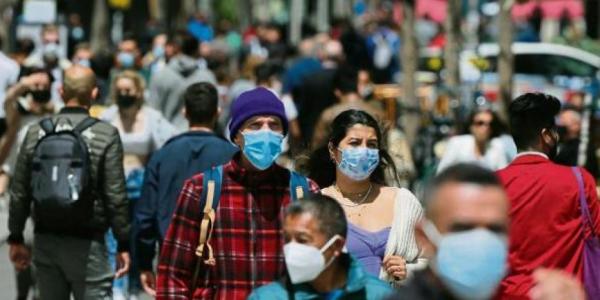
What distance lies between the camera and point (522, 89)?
26984mm

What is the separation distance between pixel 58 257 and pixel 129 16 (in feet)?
171

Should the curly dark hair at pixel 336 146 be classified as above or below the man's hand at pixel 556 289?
above

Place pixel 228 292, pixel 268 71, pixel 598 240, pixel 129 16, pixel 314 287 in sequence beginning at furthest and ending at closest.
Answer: pixel 129 16, pixel 268 71, pixel 598 240, pixel 228 292, pixel 314 287

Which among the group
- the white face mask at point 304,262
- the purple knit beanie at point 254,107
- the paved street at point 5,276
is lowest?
the paved street at point 5,276

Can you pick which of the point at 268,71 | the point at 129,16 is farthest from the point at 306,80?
the point at 129,16

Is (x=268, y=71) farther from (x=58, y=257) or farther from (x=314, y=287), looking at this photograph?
(x=314, y=287)

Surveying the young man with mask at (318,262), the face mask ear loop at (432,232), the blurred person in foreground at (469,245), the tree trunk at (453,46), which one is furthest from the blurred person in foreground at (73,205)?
the tree trunk at (453,46)

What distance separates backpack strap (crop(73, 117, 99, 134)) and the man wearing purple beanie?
7.29ft

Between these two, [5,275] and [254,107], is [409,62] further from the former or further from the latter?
[254,107]

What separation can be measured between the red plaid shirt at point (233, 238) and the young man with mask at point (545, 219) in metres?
0.95

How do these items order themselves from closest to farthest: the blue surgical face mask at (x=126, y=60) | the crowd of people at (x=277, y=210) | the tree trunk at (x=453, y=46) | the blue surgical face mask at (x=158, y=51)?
the crowd of people at (x=277, y=210), the blue surgical face mask at (x=126, y=60), the blue surgical face mask at (x=158, y=51), the tree trunk at (x=453, y=46)

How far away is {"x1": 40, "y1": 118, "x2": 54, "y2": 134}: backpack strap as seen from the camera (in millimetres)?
8992

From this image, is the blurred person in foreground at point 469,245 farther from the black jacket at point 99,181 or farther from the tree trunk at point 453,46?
the tree trunk at point 453,46

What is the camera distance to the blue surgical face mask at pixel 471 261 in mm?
4234
